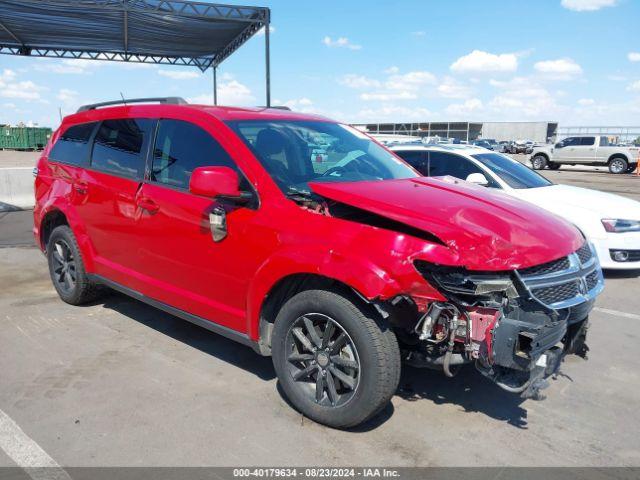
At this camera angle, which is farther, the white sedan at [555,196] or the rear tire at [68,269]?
the white sedan at [555,196]

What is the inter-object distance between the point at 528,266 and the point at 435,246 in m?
0.51

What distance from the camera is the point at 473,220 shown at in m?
2.92

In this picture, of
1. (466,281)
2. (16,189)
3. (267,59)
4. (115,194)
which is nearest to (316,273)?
(466,281)

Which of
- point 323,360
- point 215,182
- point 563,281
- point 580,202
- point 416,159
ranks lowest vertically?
point 323,360

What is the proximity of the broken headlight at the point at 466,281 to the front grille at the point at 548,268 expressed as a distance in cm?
14

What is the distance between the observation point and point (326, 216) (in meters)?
3.04

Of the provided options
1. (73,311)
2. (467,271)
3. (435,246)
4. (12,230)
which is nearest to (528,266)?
(467,271)

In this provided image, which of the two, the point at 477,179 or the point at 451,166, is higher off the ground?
the point at 451,166

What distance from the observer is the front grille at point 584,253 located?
3227mm

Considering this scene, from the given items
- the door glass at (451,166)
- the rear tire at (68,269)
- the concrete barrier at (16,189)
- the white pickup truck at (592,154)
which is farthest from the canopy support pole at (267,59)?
the white pickup truck at (592,154)

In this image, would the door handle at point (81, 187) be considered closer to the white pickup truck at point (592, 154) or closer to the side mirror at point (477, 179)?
the side mirror at point (477, 179)

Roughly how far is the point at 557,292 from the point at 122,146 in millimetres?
3476

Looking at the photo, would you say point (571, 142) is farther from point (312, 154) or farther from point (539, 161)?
point (312, 154)

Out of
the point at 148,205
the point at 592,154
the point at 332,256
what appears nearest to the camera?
the point at 332,256
